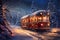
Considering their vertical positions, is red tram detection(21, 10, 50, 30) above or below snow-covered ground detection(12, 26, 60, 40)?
above

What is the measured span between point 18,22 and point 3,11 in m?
0.27

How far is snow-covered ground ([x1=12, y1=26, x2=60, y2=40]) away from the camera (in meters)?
1.94

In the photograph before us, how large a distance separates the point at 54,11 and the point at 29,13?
0.37 meters

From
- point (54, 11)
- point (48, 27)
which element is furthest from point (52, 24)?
point (54, 11)

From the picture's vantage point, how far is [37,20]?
6.42ft

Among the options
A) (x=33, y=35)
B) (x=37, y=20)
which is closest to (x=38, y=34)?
(x=33, y=35)

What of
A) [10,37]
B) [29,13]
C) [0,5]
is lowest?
[10,37]

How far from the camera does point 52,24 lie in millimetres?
1934

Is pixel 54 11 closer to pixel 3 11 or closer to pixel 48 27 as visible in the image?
pixel 48 27

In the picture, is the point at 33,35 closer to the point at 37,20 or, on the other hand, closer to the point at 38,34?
the point at 38,34

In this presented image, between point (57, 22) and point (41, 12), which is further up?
point (41, 12)

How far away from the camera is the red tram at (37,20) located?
1.94m

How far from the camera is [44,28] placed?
77.3 inches

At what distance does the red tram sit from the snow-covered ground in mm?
75
